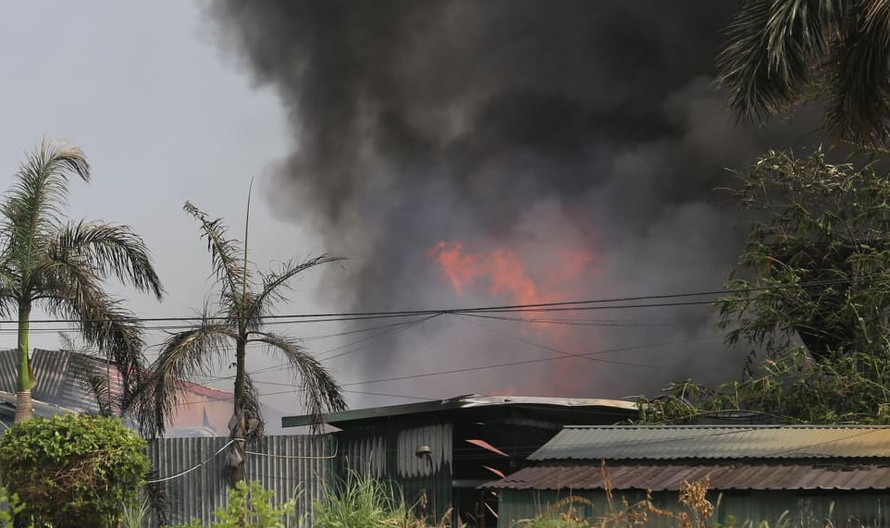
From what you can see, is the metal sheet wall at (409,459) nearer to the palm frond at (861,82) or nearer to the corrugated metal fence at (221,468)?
the corrugated metal fence at (221,468)

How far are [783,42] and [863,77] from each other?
4.63 ft

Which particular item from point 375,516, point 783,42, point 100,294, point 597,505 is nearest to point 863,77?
point 783,42

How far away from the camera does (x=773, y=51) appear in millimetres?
13266

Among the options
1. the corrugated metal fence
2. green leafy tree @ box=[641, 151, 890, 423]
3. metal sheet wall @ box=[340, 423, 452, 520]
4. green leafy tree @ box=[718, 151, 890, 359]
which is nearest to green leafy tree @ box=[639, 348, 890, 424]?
green leafy tree @ box=[641, 151, 890, 423]

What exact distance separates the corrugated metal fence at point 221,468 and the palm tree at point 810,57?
13.0 metres

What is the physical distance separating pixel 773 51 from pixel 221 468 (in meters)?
15.5

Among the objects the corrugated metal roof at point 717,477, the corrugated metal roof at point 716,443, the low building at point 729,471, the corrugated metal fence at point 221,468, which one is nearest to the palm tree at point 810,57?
the corrugated metal roof at point 717,477

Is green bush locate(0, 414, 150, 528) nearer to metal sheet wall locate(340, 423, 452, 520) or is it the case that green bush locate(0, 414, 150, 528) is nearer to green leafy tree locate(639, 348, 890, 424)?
metal sheet wall locate(340, 423, 452, 520)

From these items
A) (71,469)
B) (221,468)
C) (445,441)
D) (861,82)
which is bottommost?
(71,469)

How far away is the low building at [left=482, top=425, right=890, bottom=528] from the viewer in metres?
14.8

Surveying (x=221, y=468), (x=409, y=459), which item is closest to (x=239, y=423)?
(x=221, y=468)

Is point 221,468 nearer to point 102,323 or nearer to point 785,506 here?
point 102,323

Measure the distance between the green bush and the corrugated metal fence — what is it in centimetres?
538

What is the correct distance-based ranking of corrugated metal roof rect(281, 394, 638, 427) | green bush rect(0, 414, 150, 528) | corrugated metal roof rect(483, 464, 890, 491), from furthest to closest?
1. corrugated metal roof rect(281, 394, 638, 427)
2. green bush rect(0, 414, 150, 528)
3. corrugated metal roof rect(483, 464, 890, 491)
